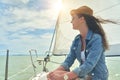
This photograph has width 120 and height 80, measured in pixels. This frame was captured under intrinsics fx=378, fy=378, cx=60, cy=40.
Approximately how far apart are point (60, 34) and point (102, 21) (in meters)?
3.63

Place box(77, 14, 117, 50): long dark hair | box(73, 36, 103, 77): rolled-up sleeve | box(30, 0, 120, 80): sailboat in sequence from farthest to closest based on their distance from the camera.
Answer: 1. box(30, 0, 120, 80): sailboat
2. box(77, 14, 117, 50): long dark hair
3. box(73, 36, 103, 77): rolled-up sleeve

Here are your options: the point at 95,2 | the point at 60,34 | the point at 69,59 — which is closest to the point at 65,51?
the point at 60,34

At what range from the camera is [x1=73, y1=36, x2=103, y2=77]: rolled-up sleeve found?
7.49ft

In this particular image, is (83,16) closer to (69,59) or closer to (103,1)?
(69,59)

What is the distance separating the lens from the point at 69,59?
8.61ft

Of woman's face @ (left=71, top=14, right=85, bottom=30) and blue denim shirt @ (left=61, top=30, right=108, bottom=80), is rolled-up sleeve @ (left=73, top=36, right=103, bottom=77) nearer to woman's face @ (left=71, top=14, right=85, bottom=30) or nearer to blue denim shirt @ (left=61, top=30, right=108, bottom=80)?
blue denim shirt @ (left=61, top=30, right=108, bottom=80)

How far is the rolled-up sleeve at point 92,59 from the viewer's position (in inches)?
89.9

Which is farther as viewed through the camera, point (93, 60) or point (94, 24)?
point (94, 24)

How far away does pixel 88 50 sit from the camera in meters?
2.39

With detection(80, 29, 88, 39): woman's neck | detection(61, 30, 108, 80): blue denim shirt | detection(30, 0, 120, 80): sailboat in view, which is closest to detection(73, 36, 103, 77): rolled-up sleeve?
detection(61, 30, 108, 80): blue denim shirt

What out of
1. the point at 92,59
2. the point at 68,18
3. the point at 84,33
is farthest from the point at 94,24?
the point at 68,18

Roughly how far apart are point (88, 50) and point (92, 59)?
98mm

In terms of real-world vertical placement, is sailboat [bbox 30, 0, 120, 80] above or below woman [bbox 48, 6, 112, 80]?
above

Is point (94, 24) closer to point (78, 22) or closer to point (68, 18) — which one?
point (78, 22)
